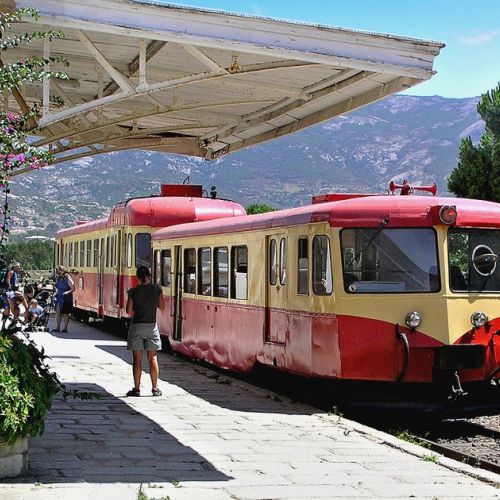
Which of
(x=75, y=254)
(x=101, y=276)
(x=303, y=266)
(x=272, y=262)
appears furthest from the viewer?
(x=75, y=254)

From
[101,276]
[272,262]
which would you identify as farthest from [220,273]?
[101,276]

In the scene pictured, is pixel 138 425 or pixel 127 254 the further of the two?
pixel 127 254

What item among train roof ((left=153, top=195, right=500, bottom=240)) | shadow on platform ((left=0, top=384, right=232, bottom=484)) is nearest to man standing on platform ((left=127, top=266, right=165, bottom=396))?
shadow on platform ((left=0, top=384, right=232, bottom=484))

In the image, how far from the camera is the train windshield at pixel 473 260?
12.1 meters

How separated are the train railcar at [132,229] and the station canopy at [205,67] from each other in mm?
3630

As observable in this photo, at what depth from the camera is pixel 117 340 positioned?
22938 mm

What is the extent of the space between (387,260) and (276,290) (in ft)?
6.71

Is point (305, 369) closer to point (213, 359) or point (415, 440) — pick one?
point (415, 440)

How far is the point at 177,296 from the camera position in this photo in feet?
61.8

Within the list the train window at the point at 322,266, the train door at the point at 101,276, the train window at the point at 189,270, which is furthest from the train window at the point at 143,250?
the train window at the point at 322,266

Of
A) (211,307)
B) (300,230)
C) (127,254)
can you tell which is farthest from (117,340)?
(300,230)

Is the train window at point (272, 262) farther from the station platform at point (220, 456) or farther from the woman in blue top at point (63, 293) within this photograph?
the woman in blue top at point (63, 293)

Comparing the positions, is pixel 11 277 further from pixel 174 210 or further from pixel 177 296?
pixel 174 210

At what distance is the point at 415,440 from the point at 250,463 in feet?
9.08
